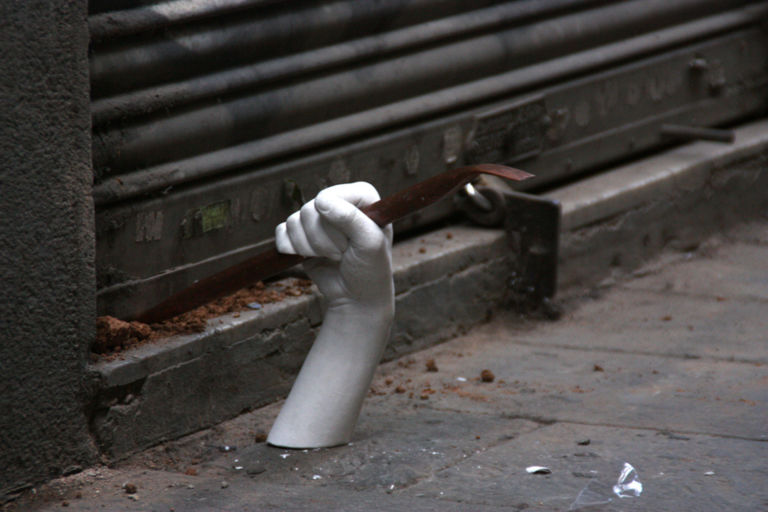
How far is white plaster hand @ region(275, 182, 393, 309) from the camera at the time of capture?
9.52 feet

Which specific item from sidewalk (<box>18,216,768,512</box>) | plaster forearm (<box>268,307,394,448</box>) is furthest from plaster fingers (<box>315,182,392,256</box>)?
sidewalk (<box>18,216,768,512</box>)

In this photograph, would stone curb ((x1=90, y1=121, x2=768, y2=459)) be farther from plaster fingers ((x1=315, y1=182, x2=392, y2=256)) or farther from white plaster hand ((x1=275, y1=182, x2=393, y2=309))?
plaster fingers ((x1=315, y1=182, x2=392, y2=256))

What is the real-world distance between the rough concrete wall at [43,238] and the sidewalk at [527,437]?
150 mm

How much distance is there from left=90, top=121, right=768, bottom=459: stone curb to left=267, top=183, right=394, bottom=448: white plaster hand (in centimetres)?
30

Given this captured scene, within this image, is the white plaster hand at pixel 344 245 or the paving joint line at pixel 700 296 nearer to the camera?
the white plaster hand at pixel 344 245

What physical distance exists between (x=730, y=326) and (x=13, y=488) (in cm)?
279

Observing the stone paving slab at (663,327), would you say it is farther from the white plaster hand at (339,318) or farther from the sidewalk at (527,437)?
the white plaster hand at (339,318)

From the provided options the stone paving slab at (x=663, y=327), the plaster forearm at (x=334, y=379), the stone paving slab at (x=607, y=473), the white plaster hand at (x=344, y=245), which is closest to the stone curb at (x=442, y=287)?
the stone paving slab at (x=663, y=327)

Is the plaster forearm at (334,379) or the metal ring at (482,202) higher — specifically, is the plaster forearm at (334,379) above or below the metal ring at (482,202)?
below

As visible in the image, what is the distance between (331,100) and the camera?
12.9 feet

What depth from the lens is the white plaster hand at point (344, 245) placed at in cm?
290

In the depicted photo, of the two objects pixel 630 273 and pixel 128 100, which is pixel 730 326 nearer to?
pixel 630 273

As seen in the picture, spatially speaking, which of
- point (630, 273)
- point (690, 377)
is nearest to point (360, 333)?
point (690, 377)

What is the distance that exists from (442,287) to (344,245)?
1.30m
